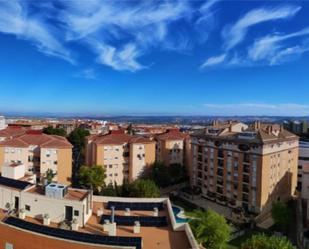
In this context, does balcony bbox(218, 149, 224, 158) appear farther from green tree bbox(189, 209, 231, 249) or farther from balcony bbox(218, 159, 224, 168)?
green tree bbox(189, 209, 231, 249)

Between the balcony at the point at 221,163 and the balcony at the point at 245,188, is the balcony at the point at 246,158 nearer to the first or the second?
the balcony at the point at 245,188

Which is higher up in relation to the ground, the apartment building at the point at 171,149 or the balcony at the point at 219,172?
the apartment building at the point at 171,149

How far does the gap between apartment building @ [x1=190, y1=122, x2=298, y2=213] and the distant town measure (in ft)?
0.48

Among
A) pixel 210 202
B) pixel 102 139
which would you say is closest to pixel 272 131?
pixel 210 202

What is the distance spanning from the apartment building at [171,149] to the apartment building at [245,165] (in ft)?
20.5

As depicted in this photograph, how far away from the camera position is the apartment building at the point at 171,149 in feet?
204

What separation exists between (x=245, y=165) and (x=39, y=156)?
30.5 metres

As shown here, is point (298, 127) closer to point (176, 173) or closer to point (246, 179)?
point (176, 173)

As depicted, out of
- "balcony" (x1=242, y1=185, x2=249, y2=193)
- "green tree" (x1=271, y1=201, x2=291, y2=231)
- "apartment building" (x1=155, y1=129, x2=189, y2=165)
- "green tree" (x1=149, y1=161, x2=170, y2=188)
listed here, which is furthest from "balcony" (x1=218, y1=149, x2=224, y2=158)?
"green tree" (x1=271, y1=201, x2=291, y2=231)

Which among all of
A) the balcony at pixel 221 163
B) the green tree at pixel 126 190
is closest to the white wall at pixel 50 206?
the green tree at pixel 126 190

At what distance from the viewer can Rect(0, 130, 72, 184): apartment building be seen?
1918 inches

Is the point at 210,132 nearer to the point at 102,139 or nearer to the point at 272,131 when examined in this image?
the point at 272,131

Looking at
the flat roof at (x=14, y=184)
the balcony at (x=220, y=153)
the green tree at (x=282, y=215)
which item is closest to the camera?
the flat roof at (x=14, y=184)

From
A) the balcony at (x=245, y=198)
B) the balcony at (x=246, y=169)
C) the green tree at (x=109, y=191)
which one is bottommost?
the balcony at (x=245, y=198)
